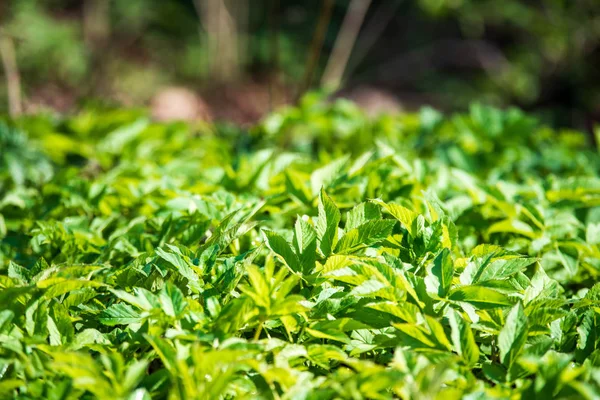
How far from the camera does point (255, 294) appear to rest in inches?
48.7

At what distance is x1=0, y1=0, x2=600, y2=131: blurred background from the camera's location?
8.28 metres

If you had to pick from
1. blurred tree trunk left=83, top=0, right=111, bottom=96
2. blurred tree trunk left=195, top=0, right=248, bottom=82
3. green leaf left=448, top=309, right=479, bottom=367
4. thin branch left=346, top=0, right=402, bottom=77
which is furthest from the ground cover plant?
thin branch left=346, top=0, right=402, bottom=77

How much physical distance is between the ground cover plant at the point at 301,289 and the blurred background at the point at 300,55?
498 centimetres

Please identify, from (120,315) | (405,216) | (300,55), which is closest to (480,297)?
(405,216)

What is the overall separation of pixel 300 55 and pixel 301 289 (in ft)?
30.6

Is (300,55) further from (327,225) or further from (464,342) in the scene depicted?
(464,342)

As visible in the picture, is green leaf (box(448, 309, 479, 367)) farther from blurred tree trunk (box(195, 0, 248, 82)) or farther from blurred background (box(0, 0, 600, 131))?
blurred tree trunk (box(195, 0, 248, 82))

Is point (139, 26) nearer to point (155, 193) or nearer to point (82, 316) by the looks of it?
point (155, 193)

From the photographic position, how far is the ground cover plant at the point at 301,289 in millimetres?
1156

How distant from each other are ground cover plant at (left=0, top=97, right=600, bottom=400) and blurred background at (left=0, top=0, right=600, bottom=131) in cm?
498

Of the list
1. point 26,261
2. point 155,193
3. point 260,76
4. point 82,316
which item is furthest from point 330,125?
point 260,76

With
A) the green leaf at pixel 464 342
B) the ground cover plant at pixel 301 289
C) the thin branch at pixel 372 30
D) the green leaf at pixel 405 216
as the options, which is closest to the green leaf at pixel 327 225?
the ground cover plant at pixel 301 289

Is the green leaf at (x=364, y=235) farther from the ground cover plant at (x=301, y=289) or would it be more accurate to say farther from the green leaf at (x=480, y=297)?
the green leaf at (x=480, y=297)

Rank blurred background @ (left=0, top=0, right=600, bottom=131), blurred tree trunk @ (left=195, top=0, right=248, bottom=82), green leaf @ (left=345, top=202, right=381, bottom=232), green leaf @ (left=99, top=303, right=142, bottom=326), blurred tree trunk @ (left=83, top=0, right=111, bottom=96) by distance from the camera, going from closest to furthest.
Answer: green leaf @ (left=99, top=303, right=142, bottom=326), green leaf @ (left=345, top=202, right=381, bottom=232), blurred tree trunk @ (left=83, top=0, right=111, bottom=96), blurred background @ (left=0, top=0, right=600, bottom=131), blurred tree trunk @ (left=195, top=0, right=248, bottom=82)
